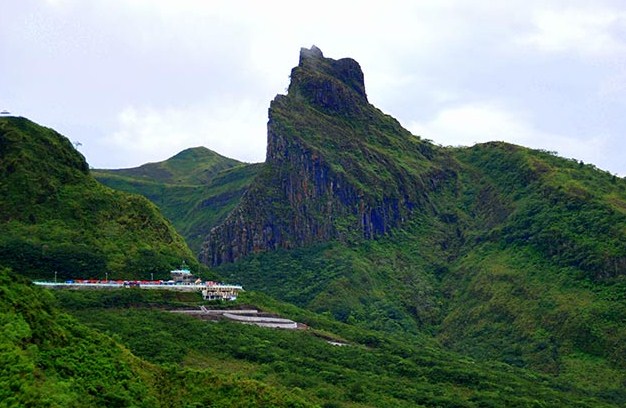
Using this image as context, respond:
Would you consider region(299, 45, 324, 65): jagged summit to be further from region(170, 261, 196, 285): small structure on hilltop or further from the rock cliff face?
region(170, 261, 196, 285): small structure on hilltop

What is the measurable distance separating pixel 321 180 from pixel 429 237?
903 inches

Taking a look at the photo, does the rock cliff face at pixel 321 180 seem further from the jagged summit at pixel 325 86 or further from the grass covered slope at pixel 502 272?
the grass covered slope at pixel 502 272

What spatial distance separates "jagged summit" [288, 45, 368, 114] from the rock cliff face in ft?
0.66

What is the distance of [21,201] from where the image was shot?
112 metres

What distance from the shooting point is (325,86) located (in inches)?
7259

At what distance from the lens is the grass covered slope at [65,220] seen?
105000 millimetres

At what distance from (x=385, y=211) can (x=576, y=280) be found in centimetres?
4800

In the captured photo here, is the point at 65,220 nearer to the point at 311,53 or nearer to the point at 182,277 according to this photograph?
the point at 182,277

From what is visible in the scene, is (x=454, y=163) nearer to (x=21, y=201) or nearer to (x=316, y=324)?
(x=316, y=324)

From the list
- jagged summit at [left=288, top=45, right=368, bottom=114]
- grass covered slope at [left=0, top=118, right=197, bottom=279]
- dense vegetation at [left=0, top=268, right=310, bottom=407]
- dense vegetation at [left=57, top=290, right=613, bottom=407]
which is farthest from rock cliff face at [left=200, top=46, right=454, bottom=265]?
dense vegetation at [left=0, top=268, right=310, bottom=407]

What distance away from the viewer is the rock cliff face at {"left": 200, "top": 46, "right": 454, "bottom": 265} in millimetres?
168000

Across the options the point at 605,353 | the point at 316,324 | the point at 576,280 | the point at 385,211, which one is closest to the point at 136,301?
the point at 316,324

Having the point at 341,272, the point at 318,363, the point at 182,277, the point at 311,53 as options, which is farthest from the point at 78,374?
the point at 311,53

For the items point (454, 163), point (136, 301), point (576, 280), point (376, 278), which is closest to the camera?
point (136, 301)
